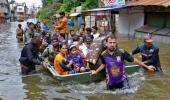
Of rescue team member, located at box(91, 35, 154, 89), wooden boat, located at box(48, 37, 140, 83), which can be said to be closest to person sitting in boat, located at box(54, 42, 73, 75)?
wooden boat, located at box(48, 37, 140, 83)

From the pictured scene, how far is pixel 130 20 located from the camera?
29250mm

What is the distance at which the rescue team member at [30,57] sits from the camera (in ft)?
39.2

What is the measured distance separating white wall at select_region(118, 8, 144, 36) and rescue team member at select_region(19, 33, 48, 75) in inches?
618

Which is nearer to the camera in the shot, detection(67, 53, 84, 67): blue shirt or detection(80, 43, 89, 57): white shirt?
detection(67, 53, 84, 67): blue shirt

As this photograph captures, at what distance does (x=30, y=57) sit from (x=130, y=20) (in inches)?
717

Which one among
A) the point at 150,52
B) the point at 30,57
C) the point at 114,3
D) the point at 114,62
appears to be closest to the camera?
the point at 114,62

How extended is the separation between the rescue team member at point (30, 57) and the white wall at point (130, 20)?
51.5 ft

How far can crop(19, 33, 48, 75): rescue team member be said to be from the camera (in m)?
12.0

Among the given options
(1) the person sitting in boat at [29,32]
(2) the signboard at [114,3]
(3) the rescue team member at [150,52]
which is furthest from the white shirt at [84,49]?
(2) the signboard at [114,3]

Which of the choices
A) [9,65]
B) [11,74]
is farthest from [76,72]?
[9,65]

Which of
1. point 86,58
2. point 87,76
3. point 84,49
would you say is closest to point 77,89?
point 87,76

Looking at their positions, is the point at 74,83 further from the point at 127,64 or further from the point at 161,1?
the point at 161,1

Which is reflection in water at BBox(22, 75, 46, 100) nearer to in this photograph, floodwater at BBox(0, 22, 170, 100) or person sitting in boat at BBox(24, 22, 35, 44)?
floodwater at BBox(0, 22, 170, 100)

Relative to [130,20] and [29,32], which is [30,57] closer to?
[29,32]
